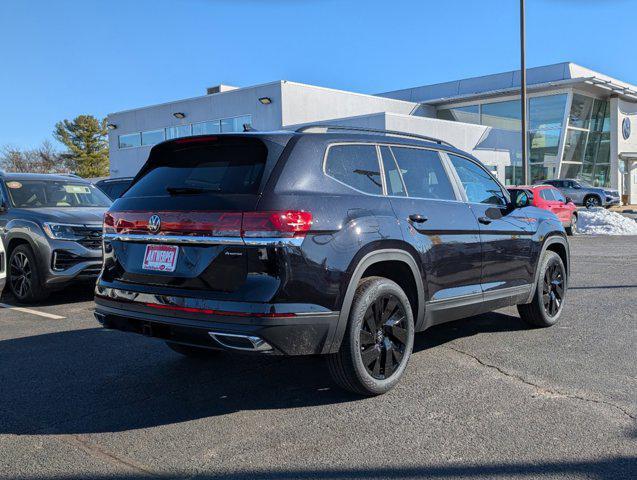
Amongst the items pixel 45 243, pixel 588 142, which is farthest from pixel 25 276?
pixel 588 142

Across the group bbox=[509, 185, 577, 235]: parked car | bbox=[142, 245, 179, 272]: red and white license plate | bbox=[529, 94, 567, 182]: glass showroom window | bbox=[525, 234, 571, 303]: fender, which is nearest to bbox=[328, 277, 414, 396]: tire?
bbox=[142, 245, 179, 272]: red and white license plate

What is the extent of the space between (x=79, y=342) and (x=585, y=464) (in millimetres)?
4586

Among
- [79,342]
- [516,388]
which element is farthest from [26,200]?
[516,388]

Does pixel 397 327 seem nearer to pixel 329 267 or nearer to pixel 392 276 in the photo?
pixel 392 276

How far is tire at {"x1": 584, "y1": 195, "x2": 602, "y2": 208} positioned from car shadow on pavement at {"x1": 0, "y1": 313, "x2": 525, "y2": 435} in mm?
27302

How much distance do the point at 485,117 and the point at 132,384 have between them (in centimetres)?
3706

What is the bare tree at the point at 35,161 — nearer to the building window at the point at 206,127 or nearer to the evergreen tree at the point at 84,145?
the evergreen tree at the point at 84,145

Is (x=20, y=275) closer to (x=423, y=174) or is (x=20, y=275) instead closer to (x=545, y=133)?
(x=423, y=174)

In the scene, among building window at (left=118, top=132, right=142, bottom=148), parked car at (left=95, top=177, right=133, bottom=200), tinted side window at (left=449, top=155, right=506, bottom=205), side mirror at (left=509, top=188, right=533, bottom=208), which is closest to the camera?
tinted side window at (left=449, top=155, right=506, bottom=205)

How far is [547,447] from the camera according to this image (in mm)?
3346

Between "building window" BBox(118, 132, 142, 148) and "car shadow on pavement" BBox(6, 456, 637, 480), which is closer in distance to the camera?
"car shadow on pavement" BBox(6, 456, 637, 480)

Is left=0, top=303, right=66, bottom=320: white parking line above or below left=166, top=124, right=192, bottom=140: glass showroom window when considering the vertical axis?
below

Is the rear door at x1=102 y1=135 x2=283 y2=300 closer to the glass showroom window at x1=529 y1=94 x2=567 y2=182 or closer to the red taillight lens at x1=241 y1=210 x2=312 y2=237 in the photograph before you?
the red taillight lens at x1=241 y1=210 x2=312 y2=237

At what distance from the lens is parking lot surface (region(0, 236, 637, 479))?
10.4 feet
